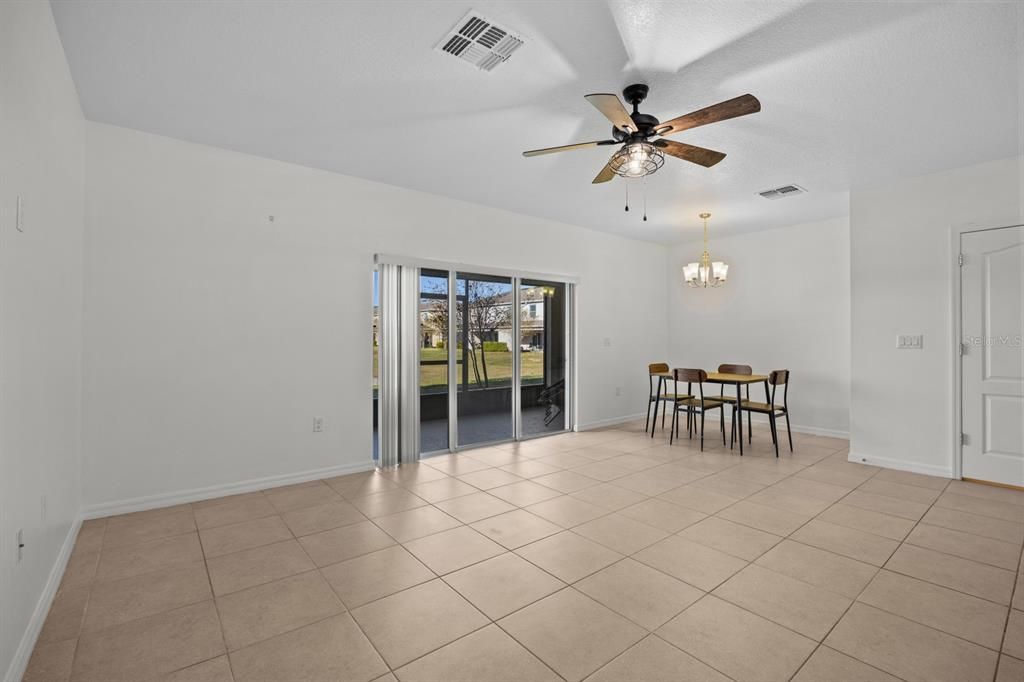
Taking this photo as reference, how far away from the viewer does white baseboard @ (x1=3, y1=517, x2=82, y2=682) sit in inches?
69.0

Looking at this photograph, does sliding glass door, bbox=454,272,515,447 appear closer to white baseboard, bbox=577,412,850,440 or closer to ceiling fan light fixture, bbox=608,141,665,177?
white baseboard, bbox=577,412,850,440

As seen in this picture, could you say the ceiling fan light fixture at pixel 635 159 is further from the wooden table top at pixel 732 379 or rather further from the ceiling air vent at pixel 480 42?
the wooden table top at pixel 732 379

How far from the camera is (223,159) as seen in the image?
3832 millimetres

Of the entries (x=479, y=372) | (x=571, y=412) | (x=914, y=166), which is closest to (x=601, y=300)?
(x=571, y=412)

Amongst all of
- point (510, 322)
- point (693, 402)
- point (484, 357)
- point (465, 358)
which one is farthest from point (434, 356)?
point (693, 402)

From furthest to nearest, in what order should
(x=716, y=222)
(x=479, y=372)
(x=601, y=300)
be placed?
(x=601, y=300), (x=716, y=222), (x=479, y=372)

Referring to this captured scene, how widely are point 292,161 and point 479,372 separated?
9.30ft

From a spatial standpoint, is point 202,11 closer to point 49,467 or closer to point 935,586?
point 49,467

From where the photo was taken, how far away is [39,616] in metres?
2.09

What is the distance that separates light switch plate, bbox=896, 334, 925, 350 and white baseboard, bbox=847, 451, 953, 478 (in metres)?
1.09

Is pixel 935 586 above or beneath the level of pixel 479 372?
beneath

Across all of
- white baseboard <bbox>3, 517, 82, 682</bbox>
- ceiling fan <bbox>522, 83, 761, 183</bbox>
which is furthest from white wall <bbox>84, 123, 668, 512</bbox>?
ceiling fan <bbox>522, 83, 761, 183</bbox>

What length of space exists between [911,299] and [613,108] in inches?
155

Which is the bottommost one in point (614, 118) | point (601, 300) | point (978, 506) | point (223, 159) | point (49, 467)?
point (978, 506)
